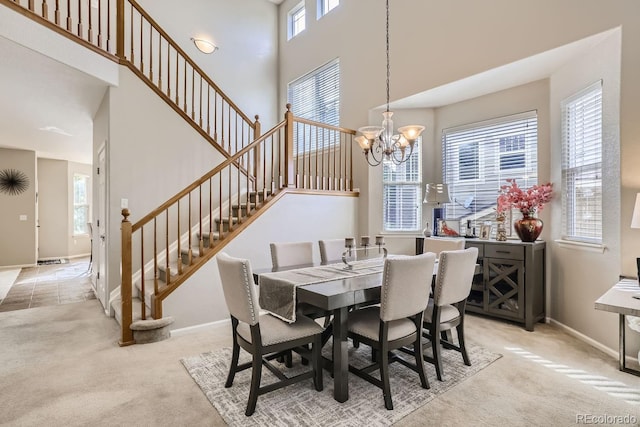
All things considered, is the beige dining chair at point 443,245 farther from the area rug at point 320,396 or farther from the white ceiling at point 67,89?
the white ceiling at point 67,89

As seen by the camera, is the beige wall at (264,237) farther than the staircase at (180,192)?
Yes

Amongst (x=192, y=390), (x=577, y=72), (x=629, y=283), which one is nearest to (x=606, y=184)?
(x=629, y=283)

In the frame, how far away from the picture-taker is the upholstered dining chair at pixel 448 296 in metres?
2.44

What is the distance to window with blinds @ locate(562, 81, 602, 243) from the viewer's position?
3.24 meters

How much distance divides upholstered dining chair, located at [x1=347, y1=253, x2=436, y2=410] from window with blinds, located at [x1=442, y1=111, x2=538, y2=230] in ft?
8.67

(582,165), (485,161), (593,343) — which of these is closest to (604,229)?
(582,165)

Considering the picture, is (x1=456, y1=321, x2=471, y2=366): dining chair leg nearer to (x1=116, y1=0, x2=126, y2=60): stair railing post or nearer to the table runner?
the table runner

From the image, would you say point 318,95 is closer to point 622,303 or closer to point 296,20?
point 296,20

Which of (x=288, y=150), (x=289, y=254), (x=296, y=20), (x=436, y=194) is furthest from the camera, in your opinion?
(x=296, y=20)

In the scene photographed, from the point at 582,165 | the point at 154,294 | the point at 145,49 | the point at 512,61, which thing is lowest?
the point at 154,294

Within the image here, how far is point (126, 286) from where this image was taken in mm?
3180

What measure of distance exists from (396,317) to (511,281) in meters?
2.24

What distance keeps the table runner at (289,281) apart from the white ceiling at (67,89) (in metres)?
2.69

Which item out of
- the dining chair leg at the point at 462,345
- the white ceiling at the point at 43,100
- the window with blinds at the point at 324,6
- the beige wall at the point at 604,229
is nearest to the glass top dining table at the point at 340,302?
the dining chair leg at the point at 462,345
